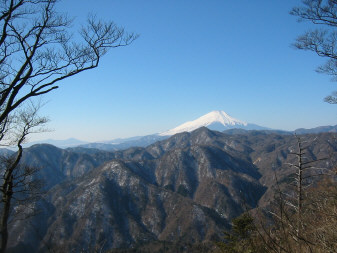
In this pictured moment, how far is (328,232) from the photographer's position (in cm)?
434

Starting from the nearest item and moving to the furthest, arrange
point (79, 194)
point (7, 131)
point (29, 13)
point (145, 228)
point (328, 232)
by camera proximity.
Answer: point (328, 232)
point (29, 13)
point (7, 131)
point (145, 228)
point (79, 194)

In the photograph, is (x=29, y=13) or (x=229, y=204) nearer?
(x=29, y=13)

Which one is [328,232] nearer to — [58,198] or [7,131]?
[7,131]

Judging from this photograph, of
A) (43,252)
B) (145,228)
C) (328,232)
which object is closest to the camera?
(328,232)

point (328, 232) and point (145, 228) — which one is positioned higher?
point (328, 232)

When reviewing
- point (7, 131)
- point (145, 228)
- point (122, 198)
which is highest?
point (7, 131)

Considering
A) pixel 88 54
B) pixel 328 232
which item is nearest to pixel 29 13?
pixel 88 54

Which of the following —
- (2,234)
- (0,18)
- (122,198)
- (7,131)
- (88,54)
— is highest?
(0,18)

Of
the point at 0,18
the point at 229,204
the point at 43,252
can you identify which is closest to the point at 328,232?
the point at 0,18

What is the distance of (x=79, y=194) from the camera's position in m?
185

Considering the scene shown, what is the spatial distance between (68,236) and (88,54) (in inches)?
6800

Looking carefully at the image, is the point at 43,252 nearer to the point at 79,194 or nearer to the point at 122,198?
the point at 79,194

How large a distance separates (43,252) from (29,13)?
15558 centimetres

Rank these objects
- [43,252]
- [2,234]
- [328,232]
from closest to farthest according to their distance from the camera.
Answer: [328,232] → [2,234] → [43,252]
